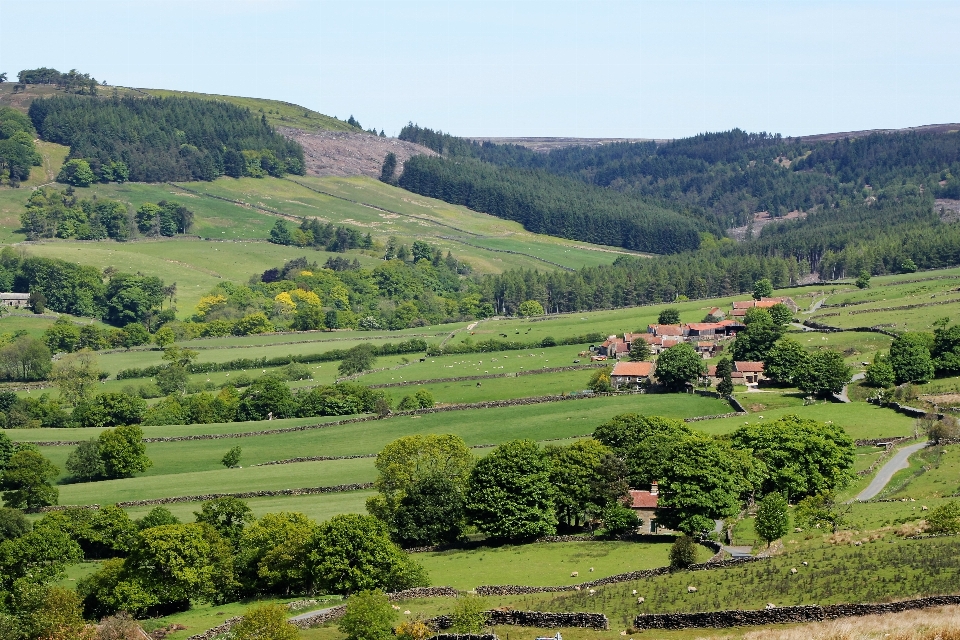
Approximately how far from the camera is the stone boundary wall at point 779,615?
4450 cm

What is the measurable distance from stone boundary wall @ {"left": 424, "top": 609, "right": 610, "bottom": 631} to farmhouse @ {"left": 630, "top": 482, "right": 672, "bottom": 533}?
2393 centimetres

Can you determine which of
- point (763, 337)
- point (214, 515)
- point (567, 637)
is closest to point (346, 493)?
point (214, 515)

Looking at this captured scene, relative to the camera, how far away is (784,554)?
5731cm

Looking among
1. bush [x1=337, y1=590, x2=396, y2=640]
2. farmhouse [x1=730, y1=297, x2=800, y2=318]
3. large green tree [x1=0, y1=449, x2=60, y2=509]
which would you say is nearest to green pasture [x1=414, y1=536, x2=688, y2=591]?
bush [x1=337, y1=590, x2=396, y2=640]

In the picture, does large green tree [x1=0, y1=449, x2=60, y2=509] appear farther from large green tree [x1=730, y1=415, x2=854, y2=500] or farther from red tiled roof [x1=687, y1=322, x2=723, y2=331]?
red tiled roof [x1=687, y1=322, x2=723, y2=331]

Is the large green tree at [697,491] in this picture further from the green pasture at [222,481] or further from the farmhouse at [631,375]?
the farmhouse at [631,375]

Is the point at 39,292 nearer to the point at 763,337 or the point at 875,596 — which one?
the point at 763,337

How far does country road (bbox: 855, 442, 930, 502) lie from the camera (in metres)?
76.8

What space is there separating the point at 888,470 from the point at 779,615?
41.1 m

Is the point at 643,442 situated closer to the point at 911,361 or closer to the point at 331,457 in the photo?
the point at 331,457

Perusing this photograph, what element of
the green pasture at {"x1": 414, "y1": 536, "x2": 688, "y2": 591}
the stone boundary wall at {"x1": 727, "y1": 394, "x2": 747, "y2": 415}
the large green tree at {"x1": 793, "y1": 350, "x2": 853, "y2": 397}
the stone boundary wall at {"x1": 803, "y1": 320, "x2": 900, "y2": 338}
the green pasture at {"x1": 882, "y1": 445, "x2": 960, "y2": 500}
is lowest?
the green pasture at {"x1": 414, "y1": 536, "x2": 688, "y2": 591}

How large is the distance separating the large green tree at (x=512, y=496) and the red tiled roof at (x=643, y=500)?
5.44 metres

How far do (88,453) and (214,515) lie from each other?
3193cm

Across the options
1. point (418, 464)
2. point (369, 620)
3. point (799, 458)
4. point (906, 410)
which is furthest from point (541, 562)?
point (906, 410)
